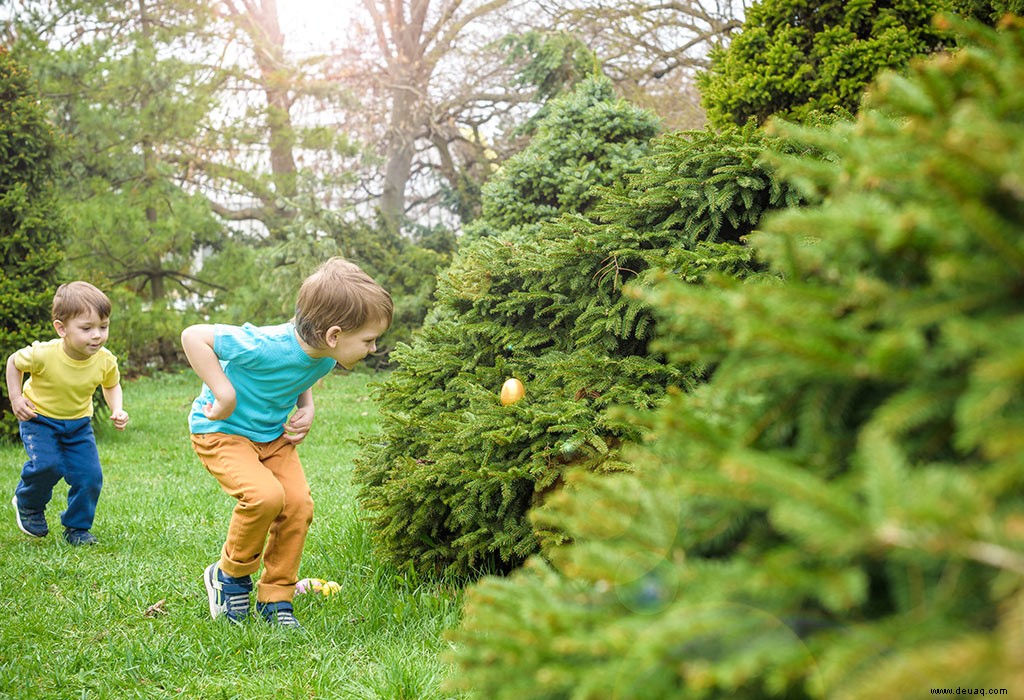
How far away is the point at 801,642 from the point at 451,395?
2648 millimetres

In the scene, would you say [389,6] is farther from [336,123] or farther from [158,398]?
[158,398]

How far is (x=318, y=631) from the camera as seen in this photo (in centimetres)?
300

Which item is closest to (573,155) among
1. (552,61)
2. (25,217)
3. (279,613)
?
(279,613)

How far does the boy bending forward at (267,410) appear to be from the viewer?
3035 mm

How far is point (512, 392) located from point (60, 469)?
2.87 m

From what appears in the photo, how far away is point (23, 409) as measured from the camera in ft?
14.5

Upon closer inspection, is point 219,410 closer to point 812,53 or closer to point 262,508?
point 262,508

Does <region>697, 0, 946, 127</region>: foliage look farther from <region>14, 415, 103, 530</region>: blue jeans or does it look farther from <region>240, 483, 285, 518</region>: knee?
<region>14, 415, 103, 530</region>: blue jeans

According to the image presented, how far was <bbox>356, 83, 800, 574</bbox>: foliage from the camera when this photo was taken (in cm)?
284

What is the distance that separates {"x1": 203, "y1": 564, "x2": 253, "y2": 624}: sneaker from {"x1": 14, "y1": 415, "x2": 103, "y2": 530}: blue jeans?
1737 mm

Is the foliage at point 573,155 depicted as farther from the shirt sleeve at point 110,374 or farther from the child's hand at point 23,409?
the child's hand at point 23,409

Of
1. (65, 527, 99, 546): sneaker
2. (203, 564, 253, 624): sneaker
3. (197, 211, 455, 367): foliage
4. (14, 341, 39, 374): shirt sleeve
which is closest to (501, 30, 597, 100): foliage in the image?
(197, 211, 455, 367): foliage

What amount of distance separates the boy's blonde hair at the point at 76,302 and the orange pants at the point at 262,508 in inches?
64.8

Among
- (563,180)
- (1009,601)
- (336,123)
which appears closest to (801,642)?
(1009,601)
